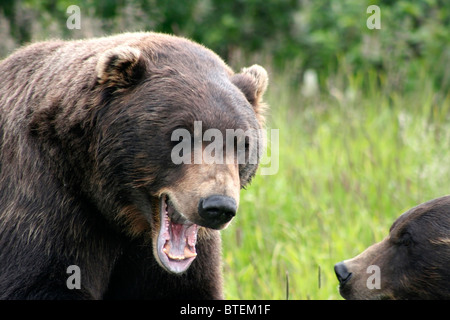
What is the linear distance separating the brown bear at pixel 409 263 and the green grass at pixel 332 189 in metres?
0.81

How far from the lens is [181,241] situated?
4.00 metres

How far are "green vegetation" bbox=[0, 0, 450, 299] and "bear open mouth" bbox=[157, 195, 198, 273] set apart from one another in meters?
0.90

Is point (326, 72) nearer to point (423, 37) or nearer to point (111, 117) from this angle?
point (423, 37)

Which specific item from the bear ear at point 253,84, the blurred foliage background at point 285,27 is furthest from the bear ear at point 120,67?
the blurred foliage background at point 285,27

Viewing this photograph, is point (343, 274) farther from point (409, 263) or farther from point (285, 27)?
point (285, 27)

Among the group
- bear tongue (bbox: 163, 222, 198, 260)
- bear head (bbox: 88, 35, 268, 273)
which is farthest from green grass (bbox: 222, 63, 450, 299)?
bear head (bbox: 88, 35, 268, 273)

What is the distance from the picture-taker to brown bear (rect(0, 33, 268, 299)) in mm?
3801

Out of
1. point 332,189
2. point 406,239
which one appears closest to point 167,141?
point 406,239

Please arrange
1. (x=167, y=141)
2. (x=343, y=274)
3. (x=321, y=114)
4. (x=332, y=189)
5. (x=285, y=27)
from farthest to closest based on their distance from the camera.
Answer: (x=285, y=27), (x=321, y=114), (x=332, y=189), (x=343, y=274), (x=167, y=141)

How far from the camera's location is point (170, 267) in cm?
382

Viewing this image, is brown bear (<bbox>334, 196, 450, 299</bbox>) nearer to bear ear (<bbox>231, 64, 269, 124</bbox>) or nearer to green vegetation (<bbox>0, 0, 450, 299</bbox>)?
green vegetation (<bbox>0, 0, 450, 299</bbox>)

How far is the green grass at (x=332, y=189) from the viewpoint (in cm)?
589

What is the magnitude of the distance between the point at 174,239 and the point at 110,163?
525mm

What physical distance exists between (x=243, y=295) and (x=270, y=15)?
21.4 feet
